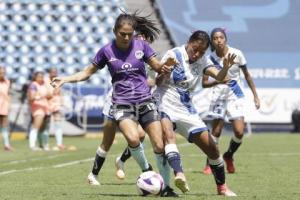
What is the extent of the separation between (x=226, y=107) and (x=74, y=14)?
21.4 m

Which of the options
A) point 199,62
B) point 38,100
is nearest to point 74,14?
point 38,100

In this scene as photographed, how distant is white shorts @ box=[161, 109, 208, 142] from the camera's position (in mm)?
10125

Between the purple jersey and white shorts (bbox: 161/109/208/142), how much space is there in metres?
0.40

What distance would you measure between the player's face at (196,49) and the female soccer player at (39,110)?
12.6 m

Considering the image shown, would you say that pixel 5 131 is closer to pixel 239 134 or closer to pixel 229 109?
pixel 229 109

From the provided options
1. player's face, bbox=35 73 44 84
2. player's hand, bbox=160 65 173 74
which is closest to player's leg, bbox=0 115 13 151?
player's face, bbox=35 73 44 84

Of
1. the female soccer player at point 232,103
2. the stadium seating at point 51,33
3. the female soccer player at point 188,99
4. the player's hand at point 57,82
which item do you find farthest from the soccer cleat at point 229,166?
the stadium seating at point 51,33

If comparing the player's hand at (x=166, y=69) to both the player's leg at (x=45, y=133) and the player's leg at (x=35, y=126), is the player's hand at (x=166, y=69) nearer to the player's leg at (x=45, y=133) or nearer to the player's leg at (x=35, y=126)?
the player's leg at (x=35, y=126)

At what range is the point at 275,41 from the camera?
115 ft

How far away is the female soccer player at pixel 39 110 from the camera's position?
22516 millimetres

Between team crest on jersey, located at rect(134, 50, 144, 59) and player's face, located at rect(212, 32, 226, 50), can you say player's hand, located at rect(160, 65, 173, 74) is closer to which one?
team crest on jersey, located at rect(134, 50, 144, 59)

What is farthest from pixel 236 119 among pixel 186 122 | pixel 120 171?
pixel 186 122

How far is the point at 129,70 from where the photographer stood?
Result: 9.97 meters

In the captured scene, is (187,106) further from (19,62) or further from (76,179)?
(19,62)
